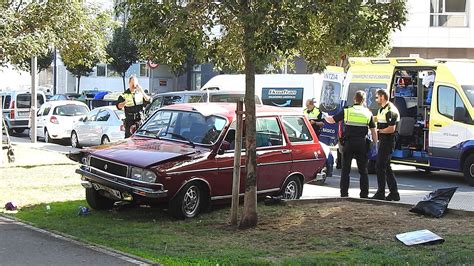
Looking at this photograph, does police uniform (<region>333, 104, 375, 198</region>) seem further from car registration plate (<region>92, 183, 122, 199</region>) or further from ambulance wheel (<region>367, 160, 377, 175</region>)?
ambulance wheel (<region>367, 160, 377, 175</region>)

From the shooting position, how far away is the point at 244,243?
7527 millimetres

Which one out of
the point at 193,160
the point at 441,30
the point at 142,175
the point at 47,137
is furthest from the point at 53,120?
the point at 441,30

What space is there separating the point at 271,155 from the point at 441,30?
98.7ft

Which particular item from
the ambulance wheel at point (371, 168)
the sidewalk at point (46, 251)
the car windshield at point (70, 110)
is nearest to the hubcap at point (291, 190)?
the sidewalk at point (46, 251)

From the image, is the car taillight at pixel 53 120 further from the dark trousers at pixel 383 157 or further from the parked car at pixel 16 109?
the dark trousers at pixel 383 157

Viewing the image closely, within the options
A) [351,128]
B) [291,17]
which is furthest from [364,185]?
[291,17]

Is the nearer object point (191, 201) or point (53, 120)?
point (191, 201)

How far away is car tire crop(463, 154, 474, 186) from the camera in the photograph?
14.0m

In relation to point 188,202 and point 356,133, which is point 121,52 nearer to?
point 356,133

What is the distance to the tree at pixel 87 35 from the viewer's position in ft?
48.0

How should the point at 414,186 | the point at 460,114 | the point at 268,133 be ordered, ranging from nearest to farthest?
the point at 268,133
the point at 414,186
the point at 460,114

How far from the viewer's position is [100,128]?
20422 millimetres

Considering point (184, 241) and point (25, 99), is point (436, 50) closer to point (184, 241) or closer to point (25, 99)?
point (25, 99)

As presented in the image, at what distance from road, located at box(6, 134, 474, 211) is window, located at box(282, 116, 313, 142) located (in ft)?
4.45
